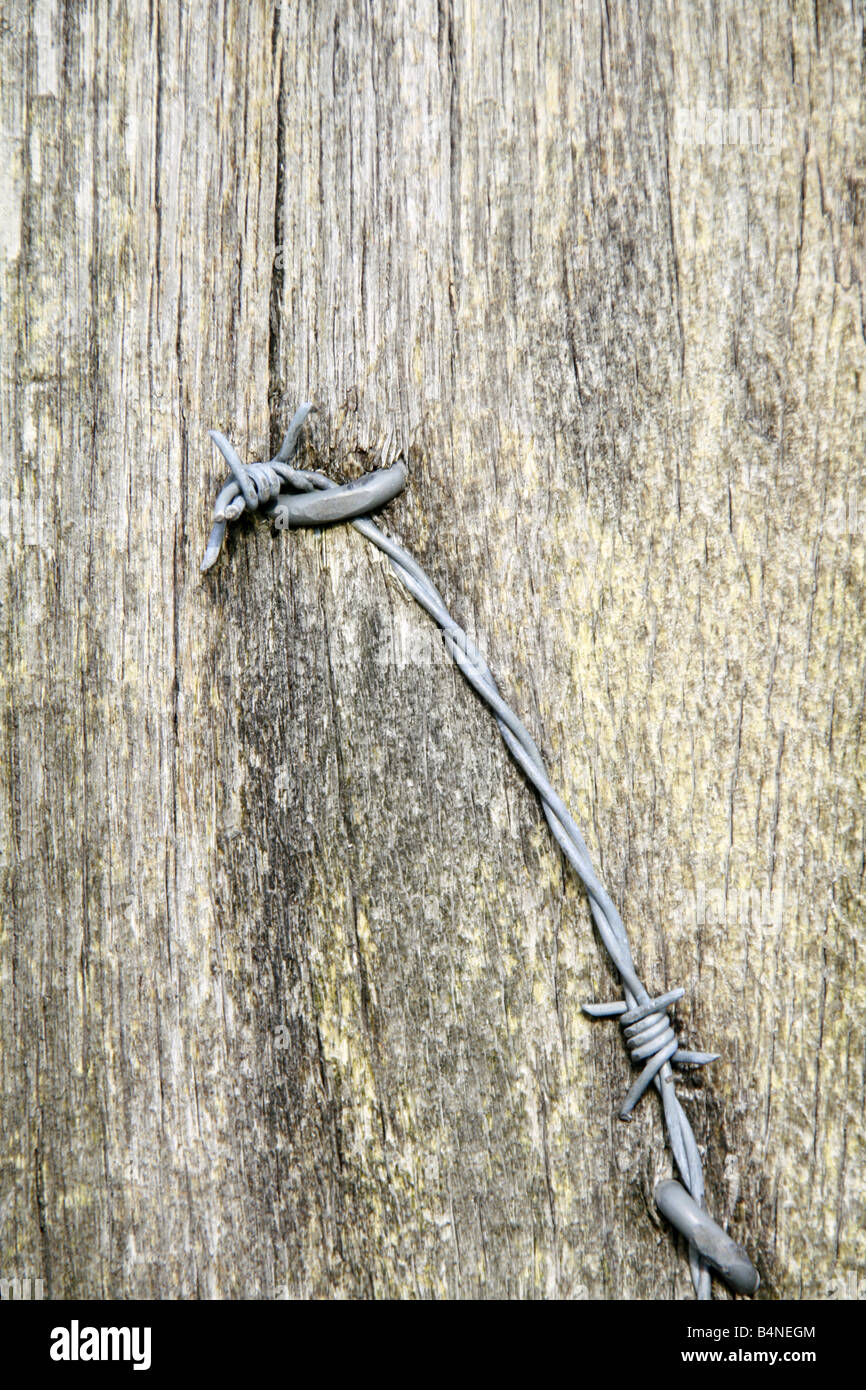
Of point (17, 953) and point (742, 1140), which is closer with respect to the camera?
point (742, 1140)

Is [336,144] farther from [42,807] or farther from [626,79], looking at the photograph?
[42,807]

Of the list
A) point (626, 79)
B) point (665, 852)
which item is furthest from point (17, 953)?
point (626, 79)

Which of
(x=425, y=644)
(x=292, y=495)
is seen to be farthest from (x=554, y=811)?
(x=292, y=495)

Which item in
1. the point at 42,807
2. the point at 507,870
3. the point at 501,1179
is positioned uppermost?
the point at 42,807

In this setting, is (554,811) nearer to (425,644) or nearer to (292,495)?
(425,644)

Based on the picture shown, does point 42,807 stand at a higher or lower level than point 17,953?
higher
